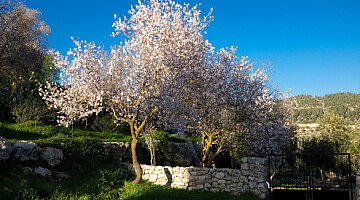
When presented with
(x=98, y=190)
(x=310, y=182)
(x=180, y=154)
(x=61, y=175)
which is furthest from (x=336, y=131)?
(x=61, y=175)

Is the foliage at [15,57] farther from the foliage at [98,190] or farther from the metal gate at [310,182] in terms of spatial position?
the metal gate at [310,182]

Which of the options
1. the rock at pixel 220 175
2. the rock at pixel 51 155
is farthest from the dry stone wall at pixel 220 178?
the rock at pixel 51 155

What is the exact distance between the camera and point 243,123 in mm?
19750

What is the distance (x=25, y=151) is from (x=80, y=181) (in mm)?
2855

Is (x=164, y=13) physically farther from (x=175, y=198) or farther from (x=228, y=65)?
(x=175, y=198)

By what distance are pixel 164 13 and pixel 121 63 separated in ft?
11.9

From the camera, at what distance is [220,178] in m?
17.0

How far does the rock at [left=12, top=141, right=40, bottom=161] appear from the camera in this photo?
15.5 metres

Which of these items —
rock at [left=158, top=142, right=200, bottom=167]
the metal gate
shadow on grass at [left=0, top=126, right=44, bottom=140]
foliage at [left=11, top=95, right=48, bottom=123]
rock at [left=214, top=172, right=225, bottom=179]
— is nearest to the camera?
the metal gate

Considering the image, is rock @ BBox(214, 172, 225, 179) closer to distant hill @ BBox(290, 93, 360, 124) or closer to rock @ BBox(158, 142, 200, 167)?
rock @ BBox(158, 142, 200, 167)

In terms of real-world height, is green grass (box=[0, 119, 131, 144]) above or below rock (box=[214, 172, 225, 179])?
above

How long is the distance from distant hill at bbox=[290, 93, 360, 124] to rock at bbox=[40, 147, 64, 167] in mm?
111158

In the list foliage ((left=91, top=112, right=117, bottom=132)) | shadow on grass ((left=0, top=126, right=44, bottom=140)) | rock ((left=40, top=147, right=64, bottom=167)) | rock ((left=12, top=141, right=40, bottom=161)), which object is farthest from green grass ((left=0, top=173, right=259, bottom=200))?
foliage ((left=91, top=112, right=117, bottom=132))

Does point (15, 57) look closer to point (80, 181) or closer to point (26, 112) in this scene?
point (26, 112)
